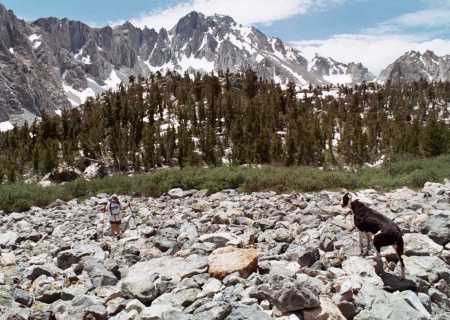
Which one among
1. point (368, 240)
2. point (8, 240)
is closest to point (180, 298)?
point (368, 240)

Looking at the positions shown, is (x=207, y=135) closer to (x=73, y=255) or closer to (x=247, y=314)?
(x=73, y=255)

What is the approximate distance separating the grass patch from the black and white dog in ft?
46.3

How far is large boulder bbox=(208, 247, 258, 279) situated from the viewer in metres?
7.63

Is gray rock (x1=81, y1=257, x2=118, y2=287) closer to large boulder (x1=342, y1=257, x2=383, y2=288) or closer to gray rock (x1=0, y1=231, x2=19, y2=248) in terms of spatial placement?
large boulder (x1=342, y1=257, x2=383, y2=288)

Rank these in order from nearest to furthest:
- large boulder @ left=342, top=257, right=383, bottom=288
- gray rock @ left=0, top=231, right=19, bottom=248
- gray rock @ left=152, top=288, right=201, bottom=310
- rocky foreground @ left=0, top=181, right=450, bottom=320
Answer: rocky foreground @ left=0, top=181, right=450, bottom=320, gray rock @ left=152, top=288, right=201, bottom=310, large boulder @ left=342, top=257, right=383, bottom=288, gray rock @ left=0, top=231, right=19, bottom=248

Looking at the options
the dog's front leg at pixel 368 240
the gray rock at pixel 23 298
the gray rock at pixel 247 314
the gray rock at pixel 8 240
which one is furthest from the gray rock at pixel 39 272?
the dog's front leg at pixel 368 240

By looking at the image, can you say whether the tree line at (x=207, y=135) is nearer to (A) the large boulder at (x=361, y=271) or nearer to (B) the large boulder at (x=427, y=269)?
(B) the large boulder at (x=427, y=269)

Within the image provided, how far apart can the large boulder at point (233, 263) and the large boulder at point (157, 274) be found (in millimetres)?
222

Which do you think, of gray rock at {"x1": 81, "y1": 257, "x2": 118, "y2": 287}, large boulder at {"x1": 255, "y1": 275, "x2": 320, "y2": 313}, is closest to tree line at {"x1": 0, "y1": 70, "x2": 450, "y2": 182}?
gray rock at {"x1": 81, "y1": 257, "x2": 118, "y2": 287}

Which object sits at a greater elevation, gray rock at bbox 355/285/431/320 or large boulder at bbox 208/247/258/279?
large boulder at bbox 208/247/258/279

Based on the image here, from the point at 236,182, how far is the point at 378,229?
59.0 feet

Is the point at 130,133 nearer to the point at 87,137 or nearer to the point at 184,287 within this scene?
the point at 87,137

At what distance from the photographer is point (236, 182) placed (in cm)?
2534

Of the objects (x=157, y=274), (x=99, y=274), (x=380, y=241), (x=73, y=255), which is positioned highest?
(x=380, y=241)
